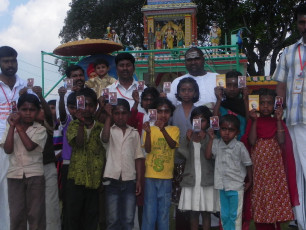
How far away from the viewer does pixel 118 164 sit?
397cm

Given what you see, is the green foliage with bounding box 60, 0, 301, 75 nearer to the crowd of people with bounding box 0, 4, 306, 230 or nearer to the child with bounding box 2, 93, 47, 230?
the crowd of people with bounding box 0, 4, 306, 230

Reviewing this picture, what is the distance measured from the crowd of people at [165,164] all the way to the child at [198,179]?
1cm

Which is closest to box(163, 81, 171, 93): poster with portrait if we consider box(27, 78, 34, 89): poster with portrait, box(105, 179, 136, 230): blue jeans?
box(105, 179, 136, 230): blue jeans

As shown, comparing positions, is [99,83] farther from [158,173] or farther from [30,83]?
[158,173]

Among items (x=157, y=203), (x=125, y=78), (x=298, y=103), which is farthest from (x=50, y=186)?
(x=298, y=103)

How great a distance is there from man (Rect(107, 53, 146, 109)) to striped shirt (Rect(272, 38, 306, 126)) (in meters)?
1.82

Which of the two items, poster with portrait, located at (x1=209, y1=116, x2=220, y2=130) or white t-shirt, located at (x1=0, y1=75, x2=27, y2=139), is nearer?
poster with portrait, located at (x1=209, y1=116, x2=220, y2=130)

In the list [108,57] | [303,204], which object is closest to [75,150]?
[303,204]

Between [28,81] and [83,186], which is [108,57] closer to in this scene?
[28,81]

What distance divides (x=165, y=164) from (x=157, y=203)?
1.45 feet

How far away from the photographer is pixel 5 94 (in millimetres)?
4531

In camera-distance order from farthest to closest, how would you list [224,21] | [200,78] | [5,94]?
[224,21] < [200,78] < [5,94]

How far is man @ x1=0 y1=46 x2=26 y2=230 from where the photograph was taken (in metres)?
4.34

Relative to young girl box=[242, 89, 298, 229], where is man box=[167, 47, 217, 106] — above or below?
above
